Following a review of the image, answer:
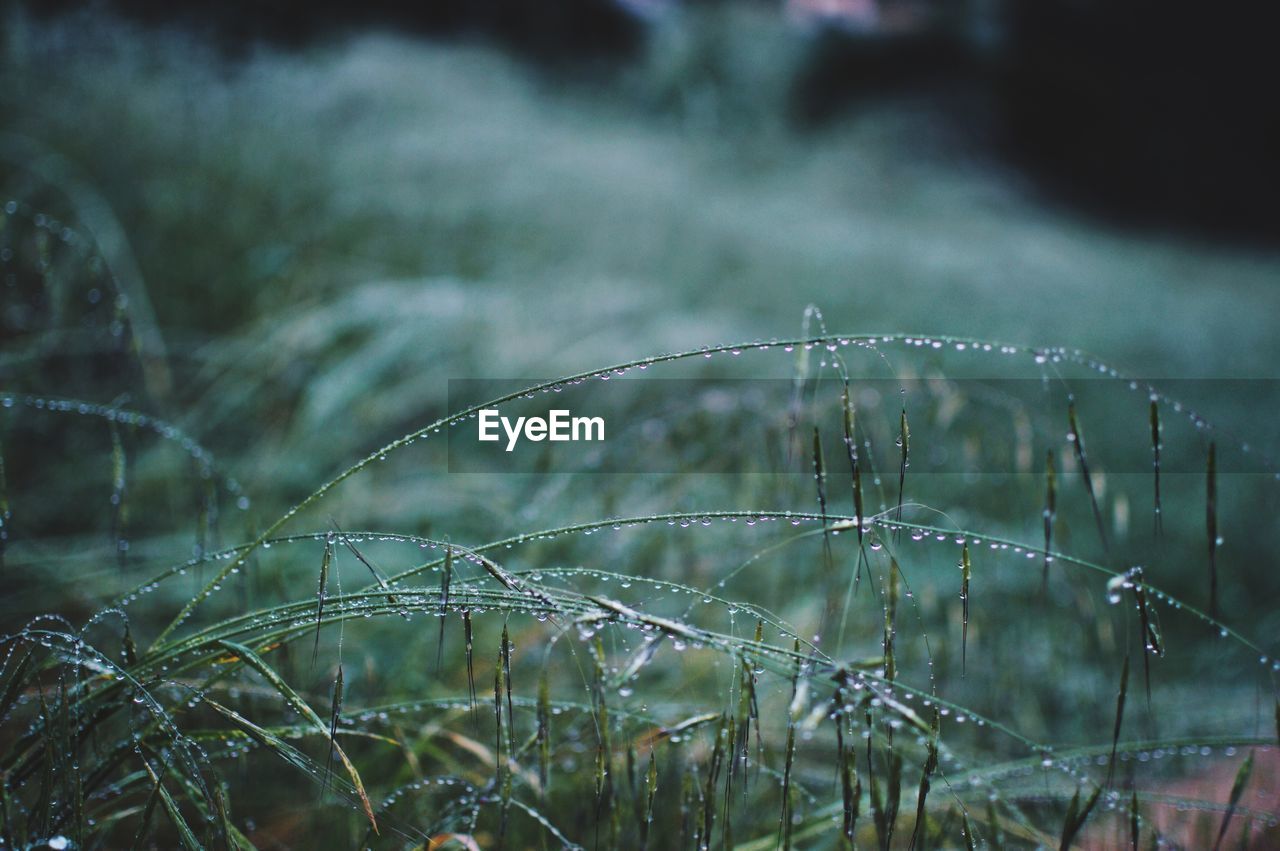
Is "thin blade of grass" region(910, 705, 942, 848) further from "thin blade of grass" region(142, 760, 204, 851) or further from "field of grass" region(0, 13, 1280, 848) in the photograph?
"thin blade of grass" region(142, 760, 204, 851)

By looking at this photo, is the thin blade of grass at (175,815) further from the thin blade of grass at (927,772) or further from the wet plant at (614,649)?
the thin blade of grass at (927,772)

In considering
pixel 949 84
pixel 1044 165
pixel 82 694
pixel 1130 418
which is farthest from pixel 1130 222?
pixel 82 694

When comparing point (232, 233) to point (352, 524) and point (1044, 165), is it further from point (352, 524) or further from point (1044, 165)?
point (1044, 165)

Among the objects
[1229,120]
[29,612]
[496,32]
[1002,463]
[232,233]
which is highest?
[1229,120]

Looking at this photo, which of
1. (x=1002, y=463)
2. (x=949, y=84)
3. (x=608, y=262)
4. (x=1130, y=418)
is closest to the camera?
(x=1002, y=463)

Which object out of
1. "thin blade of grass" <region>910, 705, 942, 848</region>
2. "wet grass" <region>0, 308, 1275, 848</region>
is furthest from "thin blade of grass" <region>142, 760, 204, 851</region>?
"thin blade of grass" <region>910, 705, 942, 848</region>

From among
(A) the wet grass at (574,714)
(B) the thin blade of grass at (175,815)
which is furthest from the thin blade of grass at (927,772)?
(B) the thin blade of grass at (175,815)

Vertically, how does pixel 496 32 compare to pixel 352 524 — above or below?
above

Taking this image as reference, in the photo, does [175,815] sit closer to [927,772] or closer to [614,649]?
[614,649]
